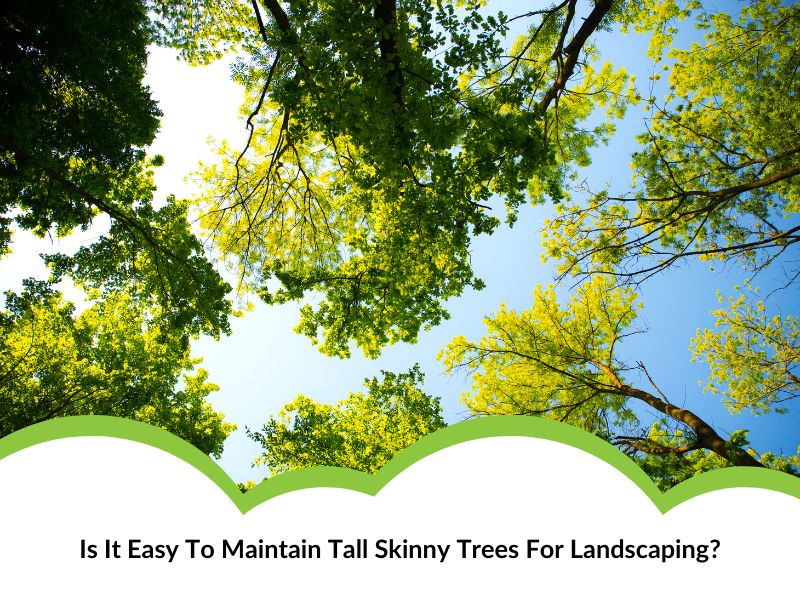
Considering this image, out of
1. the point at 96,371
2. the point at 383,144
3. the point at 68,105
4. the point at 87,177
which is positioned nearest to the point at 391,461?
the point at 383,144

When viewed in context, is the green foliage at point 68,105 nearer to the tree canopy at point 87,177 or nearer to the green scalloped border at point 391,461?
the tree canopy at point 87,177

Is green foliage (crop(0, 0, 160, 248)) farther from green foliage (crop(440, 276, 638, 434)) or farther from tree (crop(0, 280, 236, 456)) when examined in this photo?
green foliage (crop(440, 276, 638, 434))

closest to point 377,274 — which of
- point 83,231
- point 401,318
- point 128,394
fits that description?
point 401,318

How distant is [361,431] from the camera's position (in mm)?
13812

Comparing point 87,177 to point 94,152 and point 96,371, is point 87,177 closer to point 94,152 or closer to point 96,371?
point 94,152

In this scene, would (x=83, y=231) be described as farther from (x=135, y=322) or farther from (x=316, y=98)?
(x=135, y=322)

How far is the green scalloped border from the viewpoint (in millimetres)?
3412

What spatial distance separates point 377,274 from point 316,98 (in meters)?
3.87

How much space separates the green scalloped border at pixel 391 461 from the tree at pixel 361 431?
8.90 meters

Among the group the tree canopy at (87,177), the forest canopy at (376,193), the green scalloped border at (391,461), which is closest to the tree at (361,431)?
the forest canopy at (376,193)

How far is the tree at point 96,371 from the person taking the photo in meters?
10.9

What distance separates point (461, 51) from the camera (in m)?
6.02

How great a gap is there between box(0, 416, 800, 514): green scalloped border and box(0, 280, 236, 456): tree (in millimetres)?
5880

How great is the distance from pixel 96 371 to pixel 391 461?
39.9ft
